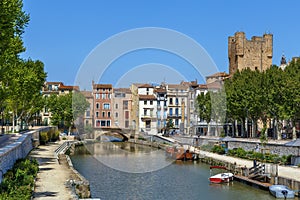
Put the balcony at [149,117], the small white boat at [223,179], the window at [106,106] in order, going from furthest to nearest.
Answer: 1. the window at [106,106]
2. the balcony at [149,117]
3. the small white boat at [223,179]

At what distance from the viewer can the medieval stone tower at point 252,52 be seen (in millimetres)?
102312

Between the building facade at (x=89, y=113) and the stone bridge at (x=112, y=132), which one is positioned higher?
the building facade at (x=89, y=113)

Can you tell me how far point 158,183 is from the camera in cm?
3878

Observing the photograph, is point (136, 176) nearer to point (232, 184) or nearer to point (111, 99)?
point (232, 184)

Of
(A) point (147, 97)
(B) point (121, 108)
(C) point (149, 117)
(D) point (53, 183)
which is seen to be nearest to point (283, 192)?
(D) point (53, 183)

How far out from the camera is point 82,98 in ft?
335

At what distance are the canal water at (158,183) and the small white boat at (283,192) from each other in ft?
2.46

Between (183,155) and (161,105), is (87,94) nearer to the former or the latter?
(161,105)

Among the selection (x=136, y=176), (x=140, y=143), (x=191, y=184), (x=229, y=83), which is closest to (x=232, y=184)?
(x=191, y=184)

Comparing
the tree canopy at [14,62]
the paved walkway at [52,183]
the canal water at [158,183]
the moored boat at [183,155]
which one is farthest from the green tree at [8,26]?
the moored boat at [183,155]

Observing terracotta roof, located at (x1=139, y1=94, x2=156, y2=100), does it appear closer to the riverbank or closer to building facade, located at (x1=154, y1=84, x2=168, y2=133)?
Answer: building facade, located at (x1=154, y1=84, x2=168, y2=133)

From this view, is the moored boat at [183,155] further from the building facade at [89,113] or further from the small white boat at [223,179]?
the building facade at [89,113]

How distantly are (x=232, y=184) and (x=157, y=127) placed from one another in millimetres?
68595

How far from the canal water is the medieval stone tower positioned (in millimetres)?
51983
